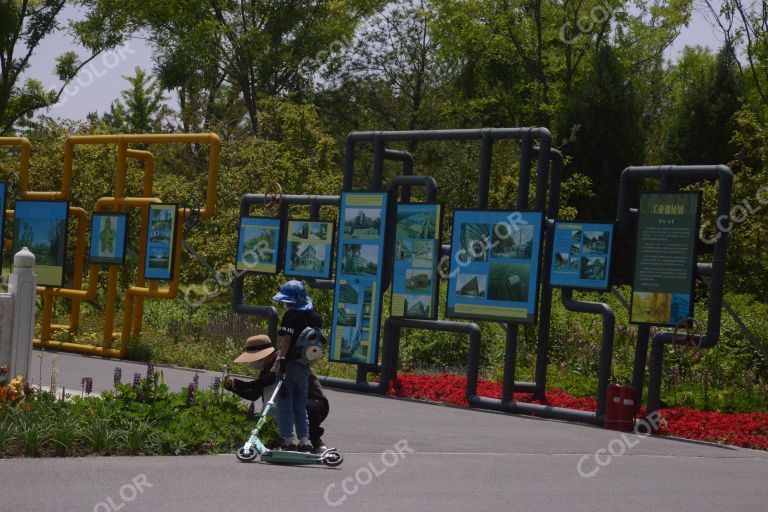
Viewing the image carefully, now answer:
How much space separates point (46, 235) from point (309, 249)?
597cm

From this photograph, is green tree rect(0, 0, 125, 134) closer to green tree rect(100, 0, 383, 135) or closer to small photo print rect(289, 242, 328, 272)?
green tree rect(100, 0, 383, 135)

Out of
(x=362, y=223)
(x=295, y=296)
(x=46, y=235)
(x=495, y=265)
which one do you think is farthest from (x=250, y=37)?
(x=295, y=296)

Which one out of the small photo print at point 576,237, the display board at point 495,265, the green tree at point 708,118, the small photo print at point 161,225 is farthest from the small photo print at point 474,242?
the green tree at point 708,118

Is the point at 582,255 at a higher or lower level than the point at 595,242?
lower

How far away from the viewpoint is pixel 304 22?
47.3 metres

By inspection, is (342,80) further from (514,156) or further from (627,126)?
(627,126)

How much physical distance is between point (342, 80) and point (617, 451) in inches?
1477

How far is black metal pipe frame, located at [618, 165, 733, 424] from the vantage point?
14.1 metres

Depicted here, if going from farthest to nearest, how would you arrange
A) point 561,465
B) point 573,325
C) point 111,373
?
point 573,325, point 111,373, point 561,465

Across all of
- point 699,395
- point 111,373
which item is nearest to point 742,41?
point 699,395

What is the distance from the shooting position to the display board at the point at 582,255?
1516 cm

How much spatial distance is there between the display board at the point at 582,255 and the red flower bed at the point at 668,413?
1745 mm

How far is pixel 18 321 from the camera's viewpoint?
12227mm

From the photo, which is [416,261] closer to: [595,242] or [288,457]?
[595,242]
